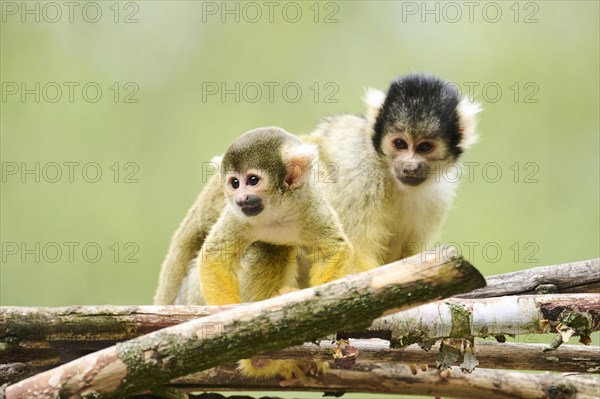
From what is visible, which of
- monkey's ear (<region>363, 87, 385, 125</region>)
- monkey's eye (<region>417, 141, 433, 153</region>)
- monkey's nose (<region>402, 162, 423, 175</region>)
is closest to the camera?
monkey's nose (<region>402, 162, 423, 175</region>)

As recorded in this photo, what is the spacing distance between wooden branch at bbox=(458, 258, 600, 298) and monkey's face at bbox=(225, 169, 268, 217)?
4.17 feet

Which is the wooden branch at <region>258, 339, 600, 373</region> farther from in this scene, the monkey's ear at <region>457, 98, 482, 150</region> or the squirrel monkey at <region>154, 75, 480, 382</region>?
the monkey's ear at <region>457, 98, 482, 150</region>

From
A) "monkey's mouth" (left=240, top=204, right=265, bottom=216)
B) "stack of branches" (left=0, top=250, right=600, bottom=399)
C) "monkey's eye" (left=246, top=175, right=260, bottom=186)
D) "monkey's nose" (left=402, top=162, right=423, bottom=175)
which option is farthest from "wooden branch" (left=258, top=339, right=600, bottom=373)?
"monkey's nose" (left=402, top=162, right=423, bottom=175)

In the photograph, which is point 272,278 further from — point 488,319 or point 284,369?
point 488,319

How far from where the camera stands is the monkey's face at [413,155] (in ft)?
17.5

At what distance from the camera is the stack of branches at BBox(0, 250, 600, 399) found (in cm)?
A: 288

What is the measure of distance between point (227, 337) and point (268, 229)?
4.82 ft

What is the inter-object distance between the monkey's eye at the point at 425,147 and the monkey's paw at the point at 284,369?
1909mm

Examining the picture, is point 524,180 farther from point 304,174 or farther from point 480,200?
point 304,174

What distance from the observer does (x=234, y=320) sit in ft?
9.78

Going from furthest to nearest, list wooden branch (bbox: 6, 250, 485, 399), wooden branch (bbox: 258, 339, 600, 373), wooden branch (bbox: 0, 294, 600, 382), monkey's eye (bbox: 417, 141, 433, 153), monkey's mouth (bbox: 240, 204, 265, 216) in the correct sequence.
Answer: monkey's eye (bbox: 417, 141, 433, 153) < monkey's mouth (bbox: 240, 204, 265, 216) < wooden branch (bbox: 258, 339, 600, 373) < wooden branch (bbox: 0, 294, 600, 382) < wooden branch (bbox: 6, 250, 485, 399)

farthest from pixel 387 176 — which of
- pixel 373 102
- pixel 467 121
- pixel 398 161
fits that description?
pixel 467 121

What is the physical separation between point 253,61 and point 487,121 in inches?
132

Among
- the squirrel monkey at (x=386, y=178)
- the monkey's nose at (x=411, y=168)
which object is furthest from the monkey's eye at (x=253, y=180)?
the monkey's nose at (x=411, y=168)
